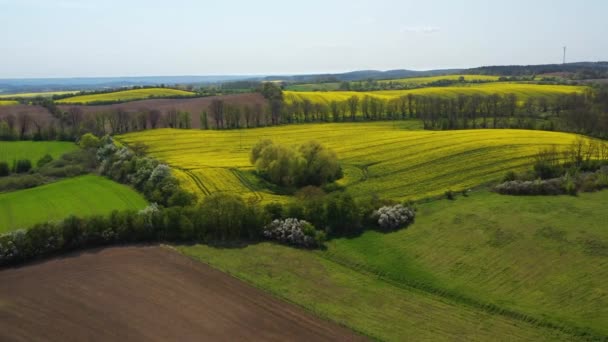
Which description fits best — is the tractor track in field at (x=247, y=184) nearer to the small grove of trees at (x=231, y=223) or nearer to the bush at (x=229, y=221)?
the small grove of trees at (x=231, y=223)

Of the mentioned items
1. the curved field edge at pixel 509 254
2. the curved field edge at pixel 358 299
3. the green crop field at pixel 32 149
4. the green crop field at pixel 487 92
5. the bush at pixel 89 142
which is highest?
the green crop field at pixel 487 92

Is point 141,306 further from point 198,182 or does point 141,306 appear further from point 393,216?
point 198,182

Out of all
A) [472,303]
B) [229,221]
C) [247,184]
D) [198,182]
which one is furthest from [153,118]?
[472,303]

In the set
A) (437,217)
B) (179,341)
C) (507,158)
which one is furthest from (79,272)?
(507,158)

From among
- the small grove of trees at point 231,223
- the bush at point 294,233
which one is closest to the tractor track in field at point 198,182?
the small grove of trees at point 231,223

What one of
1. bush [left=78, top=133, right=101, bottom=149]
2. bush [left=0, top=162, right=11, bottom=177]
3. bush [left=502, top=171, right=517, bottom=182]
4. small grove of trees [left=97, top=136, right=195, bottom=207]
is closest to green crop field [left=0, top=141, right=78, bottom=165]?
bush [left=78, top=133, right=101, bottom=149]

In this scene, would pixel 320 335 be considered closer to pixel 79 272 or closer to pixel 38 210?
pixel 79 272

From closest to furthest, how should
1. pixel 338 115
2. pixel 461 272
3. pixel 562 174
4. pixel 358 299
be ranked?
pixel 358 299 < pixel 461 272 < pixel 562 174 < pixel 338 115
